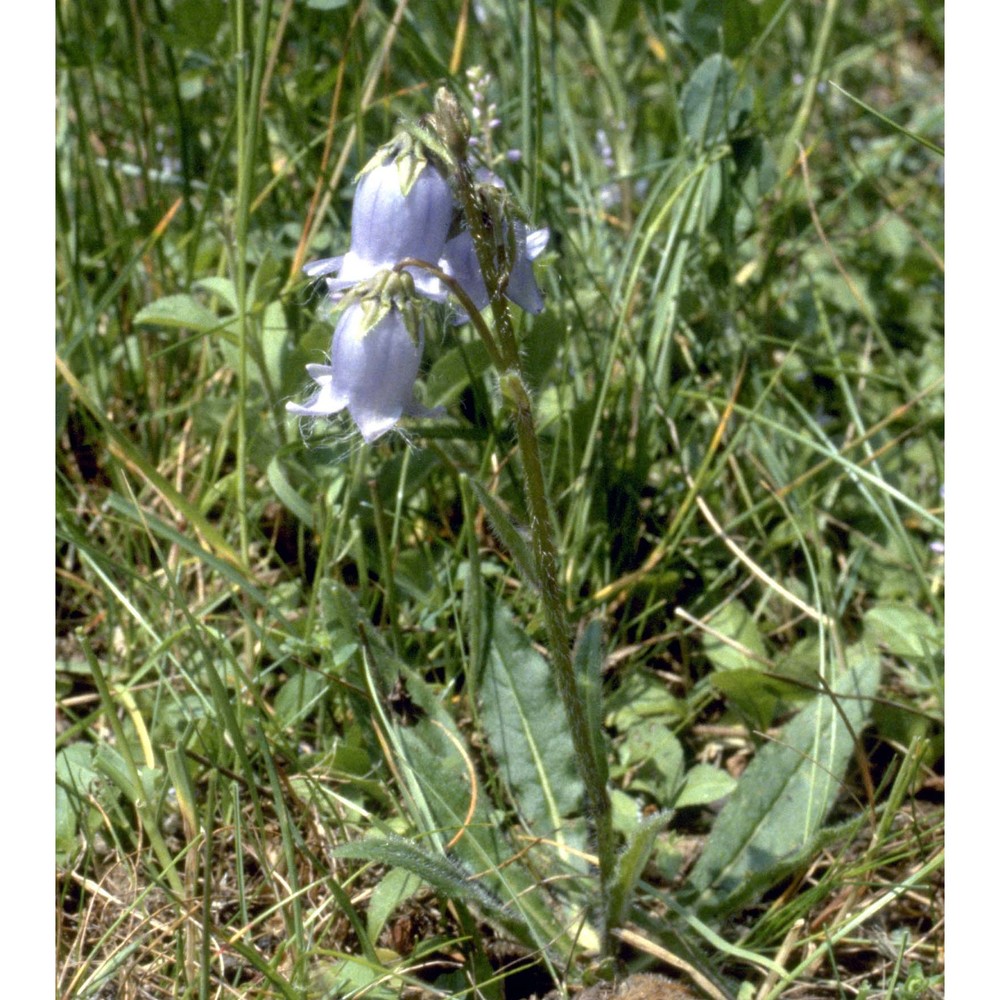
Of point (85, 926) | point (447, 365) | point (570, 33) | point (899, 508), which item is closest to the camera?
point (85, 926)

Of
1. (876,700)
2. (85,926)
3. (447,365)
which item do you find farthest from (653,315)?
(85,926)

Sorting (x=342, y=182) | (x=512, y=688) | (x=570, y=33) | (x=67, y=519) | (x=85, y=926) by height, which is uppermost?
(x=570, y=33)

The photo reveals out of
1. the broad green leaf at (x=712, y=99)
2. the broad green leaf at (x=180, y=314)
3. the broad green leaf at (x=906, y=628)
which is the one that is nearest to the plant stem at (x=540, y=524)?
the broad green leaf at (x=906, y=628)

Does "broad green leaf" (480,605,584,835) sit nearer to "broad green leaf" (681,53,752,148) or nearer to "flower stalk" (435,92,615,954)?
"flower stalk" (435,92,615,954)

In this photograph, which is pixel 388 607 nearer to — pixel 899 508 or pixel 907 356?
pixel 899 508

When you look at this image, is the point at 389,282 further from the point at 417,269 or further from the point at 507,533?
the point at 507,533

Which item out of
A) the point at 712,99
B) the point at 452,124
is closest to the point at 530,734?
the point at 452,124

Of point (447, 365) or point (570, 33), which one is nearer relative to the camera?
point (447, 365)

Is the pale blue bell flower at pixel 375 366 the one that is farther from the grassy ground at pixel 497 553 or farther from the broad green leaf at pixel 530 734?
the broad green leaf at pixel 530 734

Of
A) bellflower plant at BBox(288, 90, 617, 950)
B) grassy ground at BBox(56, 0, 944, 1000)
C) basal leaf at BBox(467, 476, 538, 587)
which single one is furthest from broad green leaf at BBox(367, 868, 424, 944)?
bellflower plant at BBox(288, 90, 617, 950)
